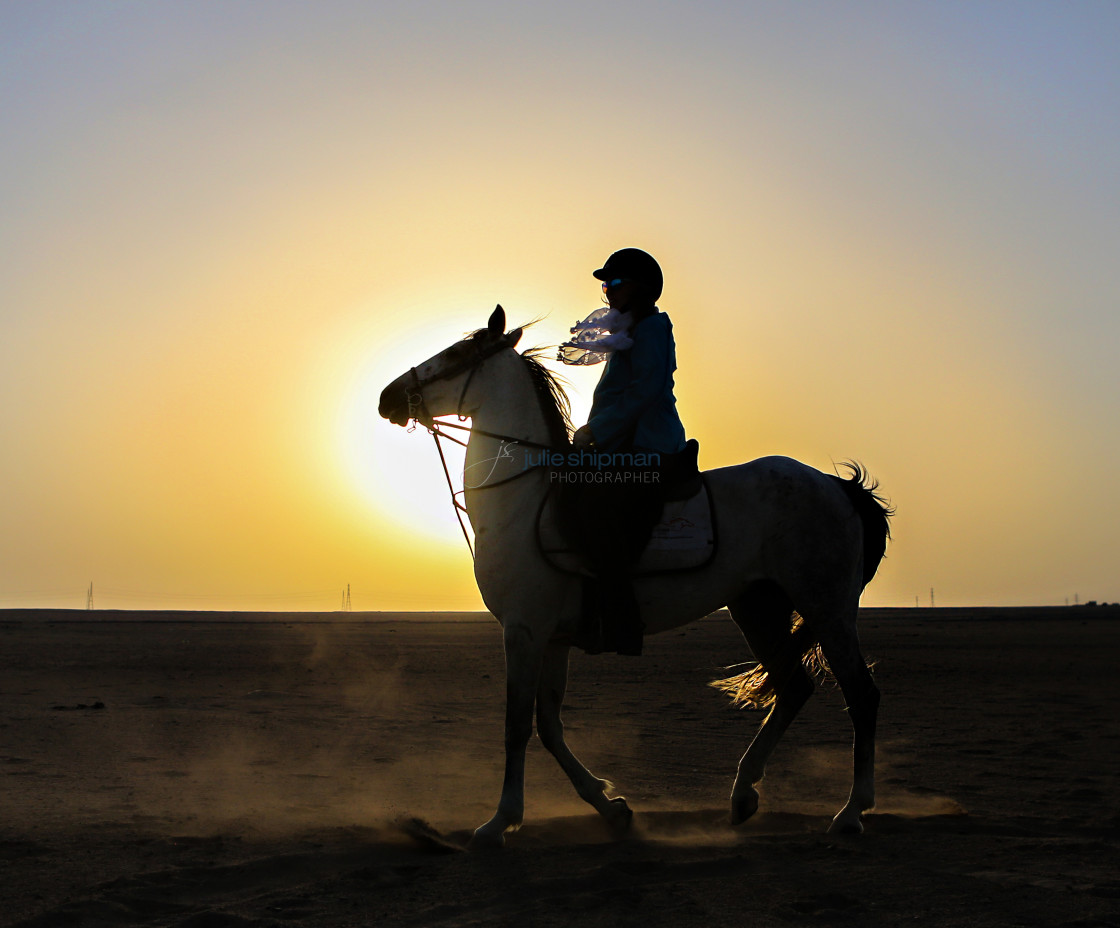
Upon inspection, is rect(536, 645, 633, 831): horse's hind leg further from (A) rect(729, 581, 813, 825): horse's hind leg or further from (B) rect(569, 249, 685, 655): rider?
(A) rect(729, 581, 813, 825): horse's hind leg

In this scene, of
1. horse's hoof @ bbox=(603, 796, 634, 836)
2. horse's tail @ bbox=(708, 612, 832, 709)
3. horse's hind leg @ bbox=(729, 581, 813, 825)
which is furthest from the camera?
horse's tail @ bbox=(708, 612, 832, 709)

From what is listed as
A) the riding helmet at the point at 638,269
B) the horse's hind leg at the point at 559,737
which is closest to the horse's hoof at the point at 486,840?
the horse's hind leg at the point at 559,737

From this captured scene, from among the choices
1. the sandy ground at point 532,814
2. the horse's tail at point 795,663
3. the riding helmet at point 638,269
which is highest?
the riding helmet at point 638,269

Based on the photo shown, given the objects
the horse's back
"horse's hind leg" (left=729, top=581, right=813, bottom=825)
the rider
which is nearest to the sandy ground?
"horse's hind leg" (left=729, top=581, right=813, bottom=825)

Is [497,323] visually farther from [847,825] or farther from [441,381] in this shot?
[847,825]

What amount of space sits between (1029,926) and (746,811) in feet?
8.45

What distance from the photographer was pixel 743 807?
22.5 ft

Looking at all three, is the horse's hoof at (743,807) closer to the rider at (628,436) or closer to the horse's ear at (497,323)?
the rider at (628,436)

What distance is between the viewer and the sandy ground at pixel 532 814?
4883mm

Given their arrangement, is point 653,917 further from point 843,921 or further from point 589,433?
point 589,433

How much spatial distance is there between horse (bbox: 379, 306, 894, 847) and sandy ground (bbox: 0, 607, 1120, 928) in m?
0.52

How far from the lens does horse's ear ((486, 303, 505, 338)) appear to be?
706 cm

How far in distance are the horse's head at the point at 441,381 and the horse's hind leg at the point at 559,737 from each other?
1.90 meters


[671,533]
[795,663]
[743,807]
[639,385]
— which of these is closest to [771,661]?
[795,663]
